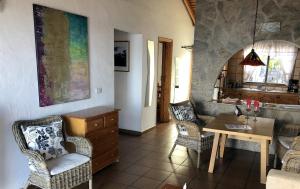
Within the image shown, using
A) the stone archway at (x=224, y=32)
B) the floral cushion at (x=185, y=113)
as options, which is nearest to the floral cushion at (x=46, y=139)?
the floral cushion at (x=185, y=113)

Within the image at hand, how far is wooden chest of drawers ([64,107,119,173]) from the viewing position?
315 cm

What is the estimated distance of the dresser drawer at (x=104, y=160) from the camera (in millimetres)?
3370

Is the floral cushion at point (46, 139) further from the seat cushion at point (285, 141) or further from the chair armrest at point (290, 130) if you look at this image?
the chair armrest at point (290, 130)

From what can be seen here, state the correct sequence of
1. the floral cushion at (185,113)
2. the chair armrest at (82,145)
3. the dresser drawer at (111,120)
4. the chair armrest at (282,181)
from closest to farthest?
1. the chair armrest at (282,181)
2. the chair armrest at (82,145)
3. the dresser drawer at (111,120)
4. the floral cushion at (185,113)

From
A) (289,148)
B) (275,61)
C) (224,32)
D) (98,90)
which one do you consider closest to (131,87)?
(98,90)

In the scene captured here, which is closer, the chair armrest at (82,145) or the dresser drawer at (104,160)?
the chair armrest at (82,145)

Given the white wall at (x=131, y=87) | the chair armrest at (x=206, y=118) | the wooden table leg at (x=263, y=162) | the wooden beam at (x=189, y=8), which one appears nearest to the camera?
the wooden table leg at (x=263, y=162)

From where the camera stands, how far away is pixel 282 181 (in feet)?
6.48

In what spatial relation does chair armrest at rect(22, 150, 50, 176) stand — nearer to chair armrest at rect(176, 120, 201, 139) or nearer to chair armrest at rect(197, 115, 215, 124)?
chair armrest at rect(176, 120, 201, 139)

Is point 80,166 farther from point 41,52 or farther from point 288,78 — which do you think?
point 288,78

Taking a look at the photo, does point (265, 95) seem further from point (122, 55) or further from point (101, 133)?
point (101, 133)

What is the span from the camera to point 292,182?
1942 mm

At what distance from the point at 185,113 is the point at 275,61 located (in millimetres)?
3477

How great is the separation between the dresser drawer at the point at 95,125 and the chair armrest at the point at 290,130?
109 inches
